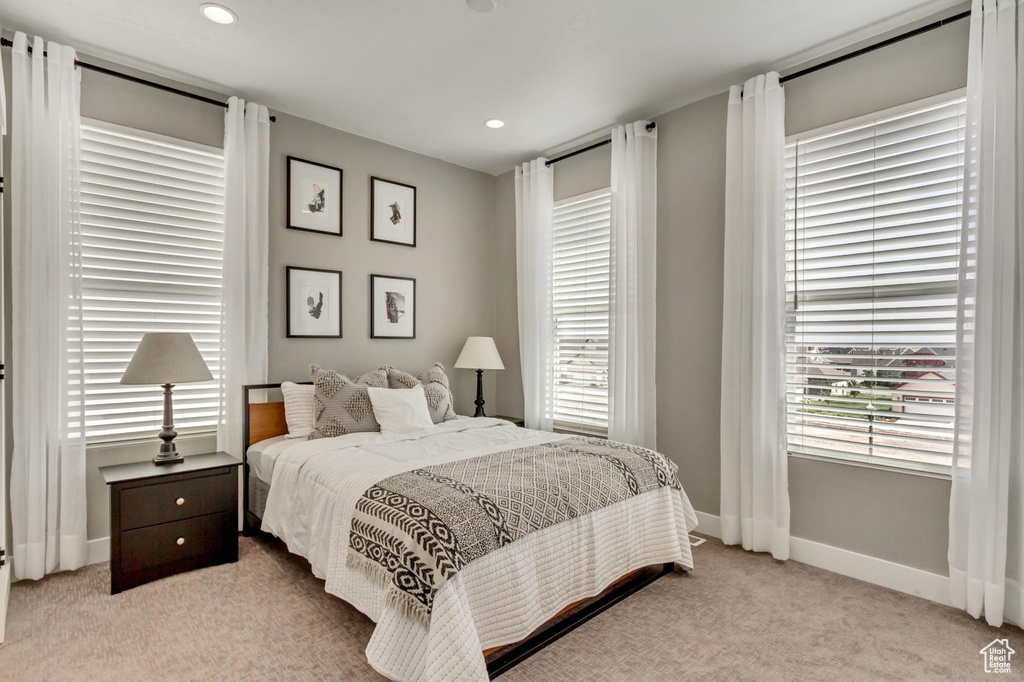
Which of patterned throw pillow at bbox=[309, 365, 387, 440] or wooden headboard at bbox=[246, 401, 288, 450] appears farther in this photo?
wooden headboard at bbox=[246, 401, 288, 450]

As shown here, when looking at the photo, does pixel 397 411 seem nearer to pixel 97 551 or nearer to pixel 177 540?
pixel 177 540

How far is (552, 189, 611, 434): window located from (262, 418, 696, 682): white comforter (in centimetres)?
96

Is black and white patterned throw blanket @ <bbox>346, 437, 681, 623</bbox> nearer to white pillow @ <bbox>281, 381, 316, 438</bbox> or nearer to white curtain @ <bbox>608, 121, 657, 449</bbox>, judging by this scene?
white curtain @ <bbox>608, 121, 657, 449</bbox>

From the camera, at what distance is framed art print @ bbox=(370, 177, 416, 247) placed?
4121 millimetres

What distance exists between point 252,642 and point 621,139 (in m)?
3.60

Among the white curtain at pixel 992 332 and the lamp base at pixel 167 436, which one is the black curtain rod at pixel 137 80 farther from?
the white curtain at pixel 992 332

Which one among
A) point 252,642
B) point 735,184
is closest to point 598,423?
point 735,184

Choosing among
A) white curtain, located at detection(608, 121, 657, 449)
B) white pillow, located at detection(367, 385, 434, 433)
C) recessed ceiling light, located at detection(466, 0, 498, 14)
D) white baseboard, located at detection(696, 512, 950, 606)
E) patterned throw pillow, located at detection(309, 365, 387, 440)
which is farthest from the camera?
white curtain, located at detection(608, 121, 657, 449)

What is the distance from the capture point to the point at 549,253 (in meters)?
4.39

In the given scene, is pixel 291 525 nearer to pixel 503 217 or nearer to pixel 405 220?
pixel 405 220

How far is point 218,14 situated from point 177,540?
8.65ft

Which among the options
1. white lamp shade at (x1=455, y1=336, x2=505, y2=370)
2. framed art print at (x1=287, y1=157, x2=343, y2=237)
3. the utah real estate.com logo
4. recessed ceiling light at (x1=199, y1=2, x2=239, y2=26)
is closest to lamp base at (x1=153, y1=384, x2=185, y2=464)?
framed art print at (x1=287, y1=157, x2=343, y2=237)

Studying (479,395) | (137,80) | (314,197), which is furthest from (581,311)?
(137,80)

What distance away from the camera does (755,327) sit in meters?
3.05
